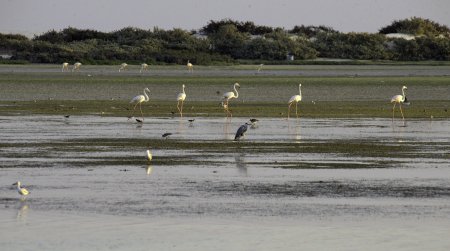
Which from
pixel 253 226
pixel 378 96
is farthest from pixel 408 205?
pixel 378 96

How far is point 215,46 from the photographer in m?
86.9

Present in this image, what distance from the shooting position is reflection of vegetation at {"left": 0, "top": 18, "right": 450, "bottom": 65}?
80938mm

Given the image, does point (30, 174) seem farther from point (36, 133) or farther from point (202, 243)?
point (36, 133)

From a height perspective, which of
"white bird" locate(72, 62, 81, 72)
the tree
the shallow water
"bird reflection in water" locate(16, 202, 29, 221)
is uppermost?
the tree

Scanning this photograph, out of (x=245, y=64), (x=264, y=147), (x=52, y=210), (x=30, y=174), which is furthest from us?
(x=245, y=64)

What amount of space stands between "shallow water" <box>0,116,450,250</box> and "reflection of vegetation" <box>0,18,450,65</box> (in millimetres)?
57018

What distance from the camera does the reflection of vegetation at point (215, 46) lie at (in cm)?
8094

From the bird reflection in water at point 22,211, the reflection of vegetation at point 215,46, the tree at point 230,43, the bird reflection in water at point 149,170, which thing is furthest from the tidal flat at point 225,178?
the tree at point 230,43

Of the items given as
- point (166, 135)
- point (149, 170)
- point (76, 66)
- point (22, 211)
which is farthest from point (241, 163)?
point (76, 66)

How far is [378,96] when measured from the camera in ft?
141

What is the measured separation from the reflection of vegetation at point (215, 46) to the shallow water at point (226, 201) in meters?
57.0

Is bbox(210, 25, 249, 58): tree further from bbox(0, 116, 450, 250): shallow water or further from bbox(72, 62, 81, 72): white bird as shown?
bbox(0, 116, 450, 250): shallow water

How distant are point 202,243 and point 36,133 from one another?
1425cm

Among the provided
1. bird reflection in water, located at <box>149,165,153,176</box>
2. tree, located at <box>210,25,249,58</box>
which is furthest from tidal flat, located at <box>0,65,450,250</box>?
tree, located at <box>210,25,249,58</box>
